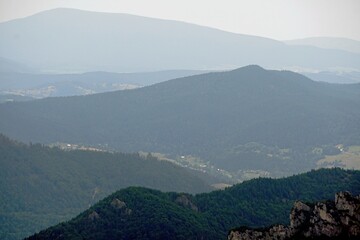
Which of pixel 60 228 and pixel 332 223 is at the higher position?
pixel 332 223

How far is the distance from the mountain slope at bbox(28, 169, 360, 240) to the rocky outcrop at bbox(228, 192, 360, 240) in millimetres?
27819

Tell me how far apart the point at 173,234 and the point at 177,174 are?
329ft

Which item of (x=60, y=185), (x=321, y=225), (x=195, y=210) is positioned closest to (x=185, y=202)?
(x=195, y=210)

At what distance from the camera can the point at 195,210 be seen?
112250 mm

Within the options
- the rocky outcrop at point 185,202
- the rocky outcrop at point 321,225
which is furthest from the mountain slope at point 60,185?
the rocky outcrop at point 321,225

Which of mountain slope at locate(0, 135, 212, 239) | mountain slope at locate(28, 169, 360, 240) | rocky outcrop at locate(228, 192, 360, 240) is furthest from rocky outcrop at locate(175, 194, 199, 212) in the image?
mountain slope at locate(0, 135, 212, 239)

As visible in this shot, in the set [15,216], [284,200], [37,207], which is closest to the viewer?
[284,200]

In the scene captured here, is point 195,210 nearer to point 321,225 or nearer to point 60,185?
point 321,225

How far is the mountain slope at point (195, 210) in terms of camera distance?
97125mm

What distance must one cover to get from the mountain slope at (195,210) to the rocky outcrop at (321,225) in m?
27.8

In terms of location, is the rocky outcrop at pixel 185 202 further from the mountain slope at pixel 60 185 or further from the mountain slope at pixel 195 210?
the mountain slope at pixel 60 185

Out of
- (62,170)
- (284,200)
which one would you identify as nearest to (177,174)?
(62,170)

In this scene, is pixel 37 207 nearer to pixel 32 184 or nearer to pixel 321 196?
pixel 32 184

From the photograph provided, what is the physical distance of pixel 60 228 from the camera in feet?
322
